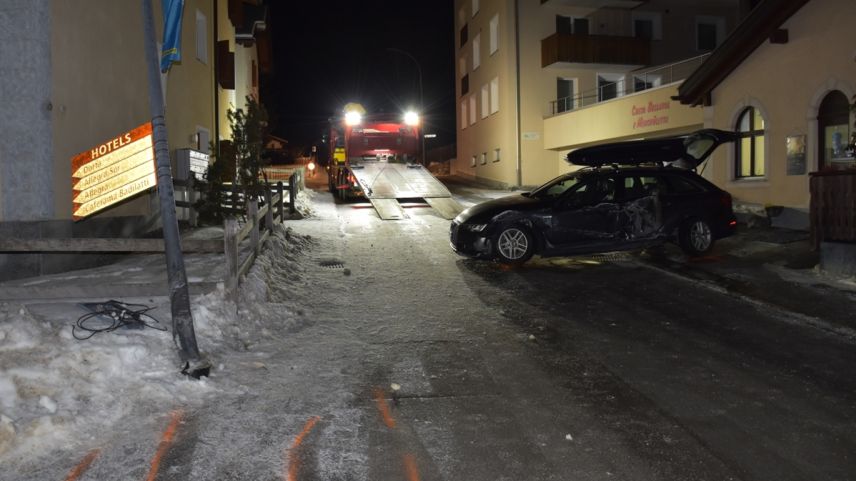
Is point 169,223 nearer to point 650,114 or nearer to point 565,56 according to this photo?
point 650,114

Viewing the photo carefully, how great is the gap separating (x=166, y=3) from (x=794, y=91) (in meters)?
13.2

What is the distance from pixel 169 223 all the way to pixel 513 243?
627 cm

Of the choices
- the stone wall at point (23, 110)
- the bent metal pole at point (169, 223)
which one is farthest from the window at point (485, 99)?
the bent metal pole at point (169, 223)

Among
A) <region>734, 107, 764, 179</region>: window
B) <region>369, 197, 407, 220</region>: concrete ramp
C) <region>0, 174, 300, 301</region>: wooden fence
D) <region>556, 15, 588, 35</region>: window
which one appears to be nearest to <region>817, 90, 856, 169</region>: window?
<region>734, 107, 764, 179</region>: window

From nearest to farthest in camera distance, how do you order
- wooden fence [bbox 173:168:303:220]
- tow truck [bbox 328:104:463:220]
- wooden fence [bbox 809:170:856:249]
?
wooden fence [bbox 809:170:856:249] < wooden fence [bbox 173:168:303:220] < tow truck [bbox 328:104:463:220]

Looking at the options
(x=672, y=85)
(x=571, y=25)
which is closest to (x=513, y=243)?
(x=672, y=85)

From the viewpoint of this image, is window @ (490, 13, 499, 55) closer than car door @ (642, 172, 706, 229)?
No

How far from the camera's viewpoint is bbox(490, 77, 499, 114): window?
3378 centimetres

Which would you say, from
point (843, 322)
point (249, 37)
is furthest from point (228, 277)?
point (249, 37)

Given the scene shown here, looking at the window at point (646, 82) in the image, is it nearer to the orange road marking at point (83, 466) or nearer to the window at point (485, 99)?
the window at point (485, 99)

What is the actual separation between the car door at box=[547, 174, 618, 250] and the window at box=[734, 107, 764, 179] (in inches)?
269

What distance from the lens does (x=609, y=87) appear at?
101 ft

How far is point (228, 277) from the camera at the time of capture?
302 inches

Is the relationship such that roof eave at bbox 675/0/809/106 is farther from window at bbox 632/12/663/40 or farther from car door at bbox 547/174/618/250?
window at bbox 632/12/663/40
